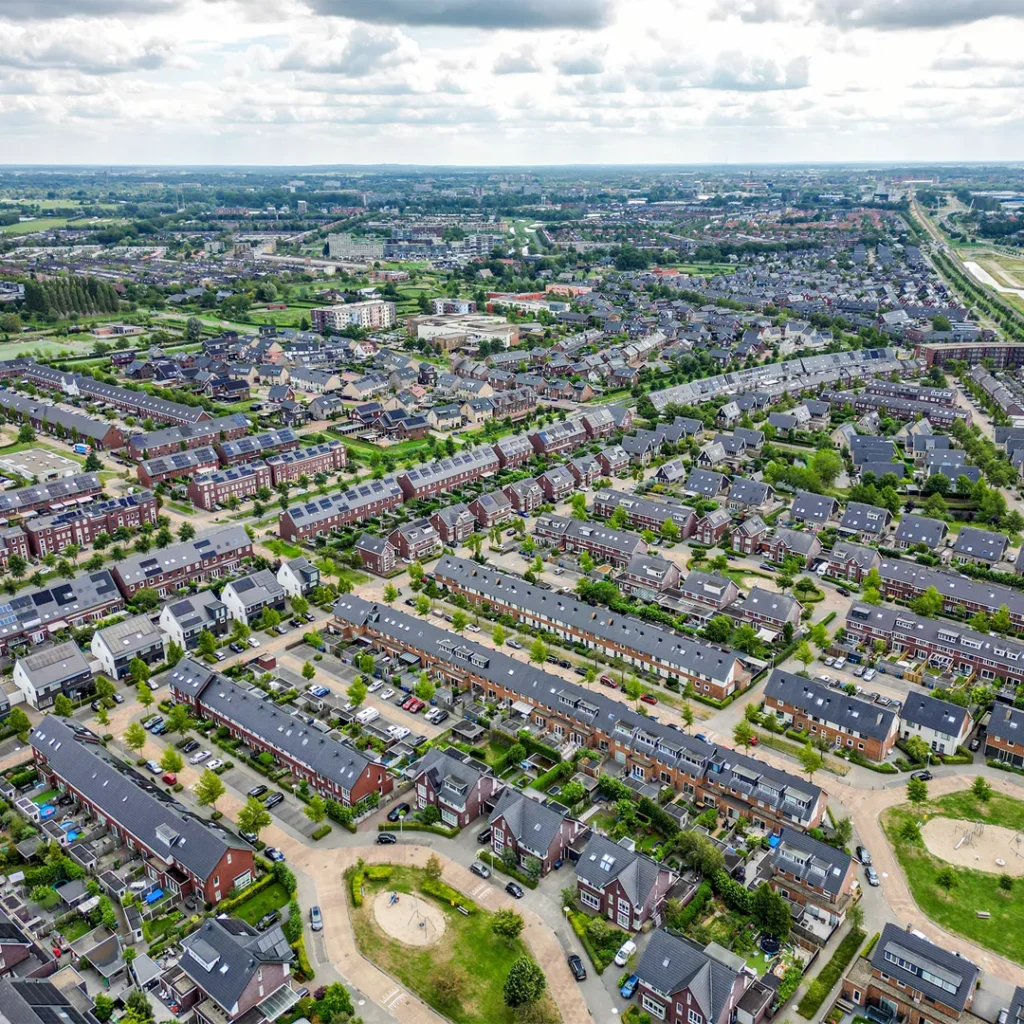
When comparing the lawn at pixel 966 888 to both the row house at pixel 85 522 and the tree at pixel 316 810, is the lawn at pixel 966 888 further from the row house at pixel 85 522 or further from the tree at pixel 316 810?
the row house at pixel 85 522

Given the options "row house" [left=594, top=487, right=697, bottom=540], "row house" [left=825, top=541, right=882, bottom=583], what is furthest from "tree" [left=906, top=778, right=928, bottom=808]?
"row house" [left=594, top=487, right=697, bottom=540]

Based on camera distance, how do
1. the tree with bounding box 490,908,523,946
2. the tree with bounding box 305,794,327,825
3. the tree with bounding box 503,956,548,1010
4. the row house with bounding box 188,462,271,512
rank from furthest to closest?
1. the row house with bounding box 188,462,271,512
2. the tree with bounding box 305,794,327,825
3. the tree with bounding box 490,908,523,946
4. the tree with bounding box 503,956,548,1010

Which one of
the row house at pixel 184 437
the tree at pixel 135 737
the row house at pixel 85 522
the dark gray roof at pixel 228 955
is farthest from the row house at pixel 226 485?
the dark gray roof at pixel 228 955

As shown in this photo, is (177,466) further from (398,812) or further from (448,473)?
(398,812)

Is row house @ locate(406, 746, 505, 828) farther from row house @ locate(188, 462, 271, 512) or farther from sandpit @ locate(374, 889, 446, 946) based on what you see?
row house @ locate(188, 462, 271, 512)

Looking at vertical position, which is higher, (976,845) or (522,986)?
(522,986)

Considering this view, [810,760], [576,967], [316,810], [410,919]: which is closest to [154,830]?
[316,810]
